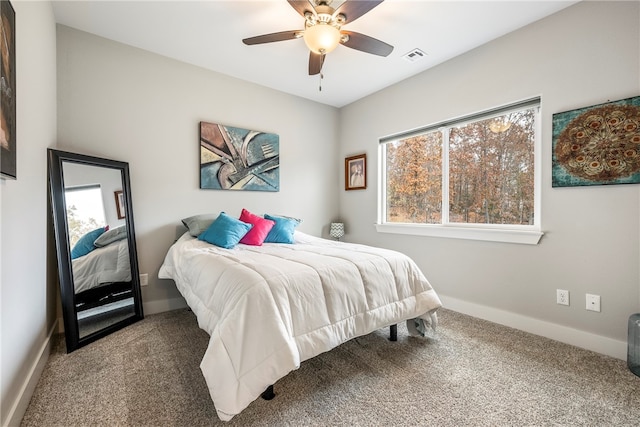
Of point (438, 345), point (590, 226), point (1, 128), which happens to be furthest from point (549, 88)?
point (1, 128)

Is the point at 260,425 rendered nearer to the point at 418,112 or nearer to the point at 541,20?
the point at 418,112

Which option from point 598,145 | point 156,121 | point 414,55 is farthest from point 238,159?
point 598,145

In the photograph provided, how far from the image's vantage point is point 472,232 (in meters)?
2.67

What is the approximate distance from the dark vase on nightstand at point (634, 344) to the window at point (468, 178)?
0.72 metres

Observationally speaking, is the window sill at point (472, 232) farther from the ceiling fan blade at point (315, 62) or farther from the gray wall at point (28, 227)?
the gray wall at point (28, 227)

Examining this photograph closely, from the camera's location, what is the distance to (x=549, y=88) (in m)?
2.19

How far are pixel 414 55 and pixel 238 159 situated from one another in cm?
216

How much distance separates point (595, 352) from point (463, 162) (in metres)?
1.82

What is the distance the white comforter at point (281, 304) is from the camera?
1255mm

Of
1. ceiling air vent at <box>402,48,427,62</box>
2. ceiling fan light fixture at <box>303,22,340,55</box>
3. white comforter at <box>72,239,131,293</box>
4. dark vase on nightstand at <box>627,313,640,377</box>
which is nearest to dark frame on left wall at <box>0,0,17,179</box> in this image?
white comforter at <box>72,239,131,293</box>

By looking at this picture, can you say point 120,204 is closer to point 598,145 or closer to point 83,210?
point 83,210

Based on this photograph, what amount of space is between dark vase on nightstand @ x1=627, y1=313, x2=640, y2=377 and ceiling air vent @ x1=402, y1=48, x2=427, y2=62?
260 centimetres

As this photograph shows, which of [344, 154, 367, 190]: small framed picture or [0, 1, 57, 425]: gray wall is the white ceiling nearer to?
[0, 1, 57, 425]: gray wall

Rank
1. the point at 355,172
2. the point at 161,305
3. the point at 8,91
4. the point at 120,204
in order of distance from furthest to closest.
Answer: the point at 355,172 < the point at 161,305 < the point at 120,204 < the point at 8,91
